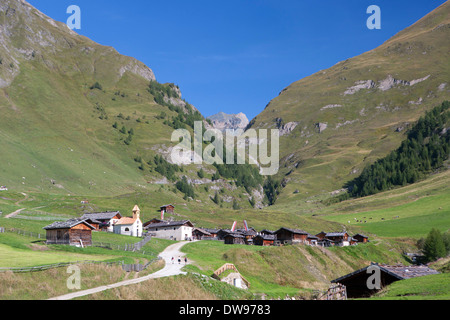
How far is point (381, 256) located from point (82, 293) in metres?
96.9

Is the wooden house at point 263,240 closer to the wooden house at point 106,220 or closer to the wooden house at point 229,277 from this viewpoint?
the wooden house at point 106,220

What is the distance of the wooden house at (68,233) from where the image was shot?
261 feet

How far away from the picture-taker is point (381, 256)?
126 meters

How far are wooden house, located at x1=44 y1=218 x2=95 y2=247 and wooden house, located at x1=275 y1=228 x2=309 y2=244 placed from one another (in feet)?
201

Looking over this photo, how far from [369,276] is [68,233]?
Answer: 50.9 meters

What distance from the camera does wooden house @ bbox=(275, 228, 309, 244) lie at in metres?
127

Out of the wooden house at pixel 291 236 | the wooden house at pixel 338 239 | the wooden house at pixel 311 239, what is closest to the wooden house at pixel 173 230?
the wooden house at pixel 291 236

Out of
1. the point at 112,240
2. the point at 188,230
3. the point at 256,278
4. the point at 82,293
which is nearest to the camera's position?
the point at 82,293

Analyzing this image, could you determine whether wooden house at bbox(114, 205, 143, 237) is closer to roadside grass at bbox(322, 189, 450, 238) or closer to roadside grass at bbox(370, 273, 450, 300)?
roadside grass at bbox(370, 273, 450, 300)

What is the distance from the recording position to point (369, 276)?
5059 centimetres

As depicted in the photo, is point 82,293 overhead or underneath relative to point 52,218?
underneath

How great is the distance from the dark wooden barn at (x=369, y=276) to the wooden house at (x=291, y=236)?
72491 mm
